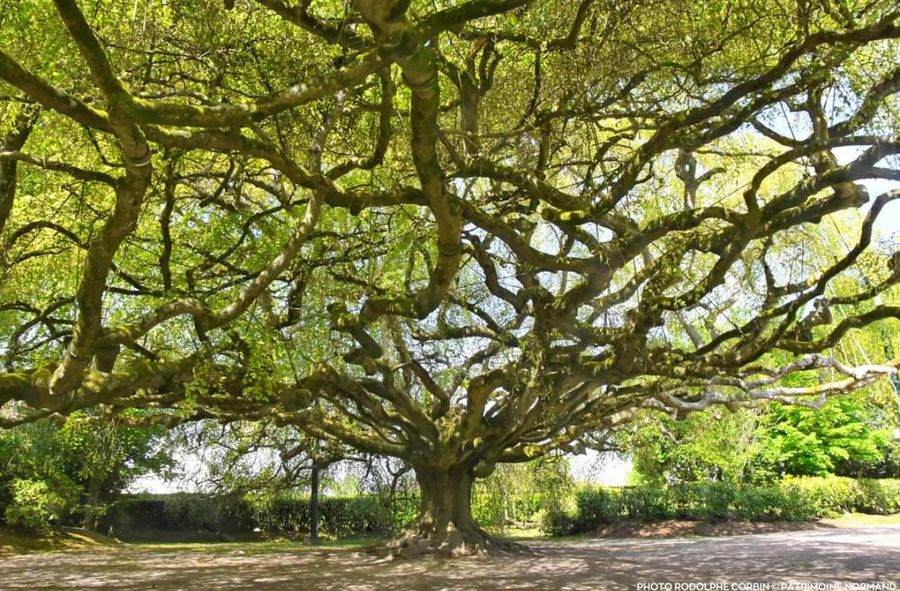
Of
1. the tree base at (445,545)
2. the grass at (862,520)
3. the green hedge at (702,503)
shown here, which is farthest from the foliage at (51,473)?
the grass at (862,520)

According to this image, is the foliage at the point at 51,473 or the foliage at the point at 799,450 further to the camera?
the foliage at the point at 799,450

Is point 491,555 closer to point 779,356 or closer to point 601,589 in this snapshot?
point 601,589

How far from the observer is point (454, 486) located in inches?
500

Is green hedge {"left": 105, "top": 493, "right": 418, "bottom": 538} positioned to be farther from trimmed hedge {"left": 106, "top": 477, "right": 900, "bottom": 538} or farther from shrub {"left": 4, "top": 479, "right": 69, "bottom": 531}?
shrub {"left": 4, "top": 479, "right": 69, "bottom": 531}

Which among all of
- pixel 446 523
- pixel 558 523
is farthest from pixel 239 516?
pixel 446 523

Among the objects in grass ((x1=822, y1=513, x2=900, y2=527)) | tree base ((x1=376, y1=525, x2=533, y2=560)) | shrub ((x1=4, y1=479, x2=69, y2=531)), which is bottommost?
grass ((x1=822, y1=513, x2=900, y2=527))

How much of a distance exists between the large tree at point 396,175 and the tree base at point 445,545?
18cm

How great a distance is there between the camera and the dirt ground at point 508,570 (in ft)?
27.1

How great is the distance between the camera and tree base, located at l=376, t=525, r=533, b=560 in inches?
468

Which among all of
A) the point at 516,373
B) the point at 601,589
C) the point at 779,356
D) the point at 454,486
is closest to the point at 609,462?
the point at 779,356

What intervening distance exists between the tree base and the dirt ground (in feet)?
1.30

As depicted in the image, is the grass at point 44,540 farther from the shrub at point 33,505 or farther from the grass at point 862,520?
the grass at point 862,520

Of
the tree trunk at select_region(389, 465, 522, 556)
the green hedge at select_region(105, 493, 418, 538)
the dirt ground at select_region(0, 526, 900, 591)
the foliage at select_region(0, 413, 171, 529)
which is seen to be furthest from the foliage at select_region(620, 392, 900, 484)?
the foliage at select_region(0, 413, 171, 529)

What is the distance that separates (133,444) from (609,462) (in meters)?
14.2
